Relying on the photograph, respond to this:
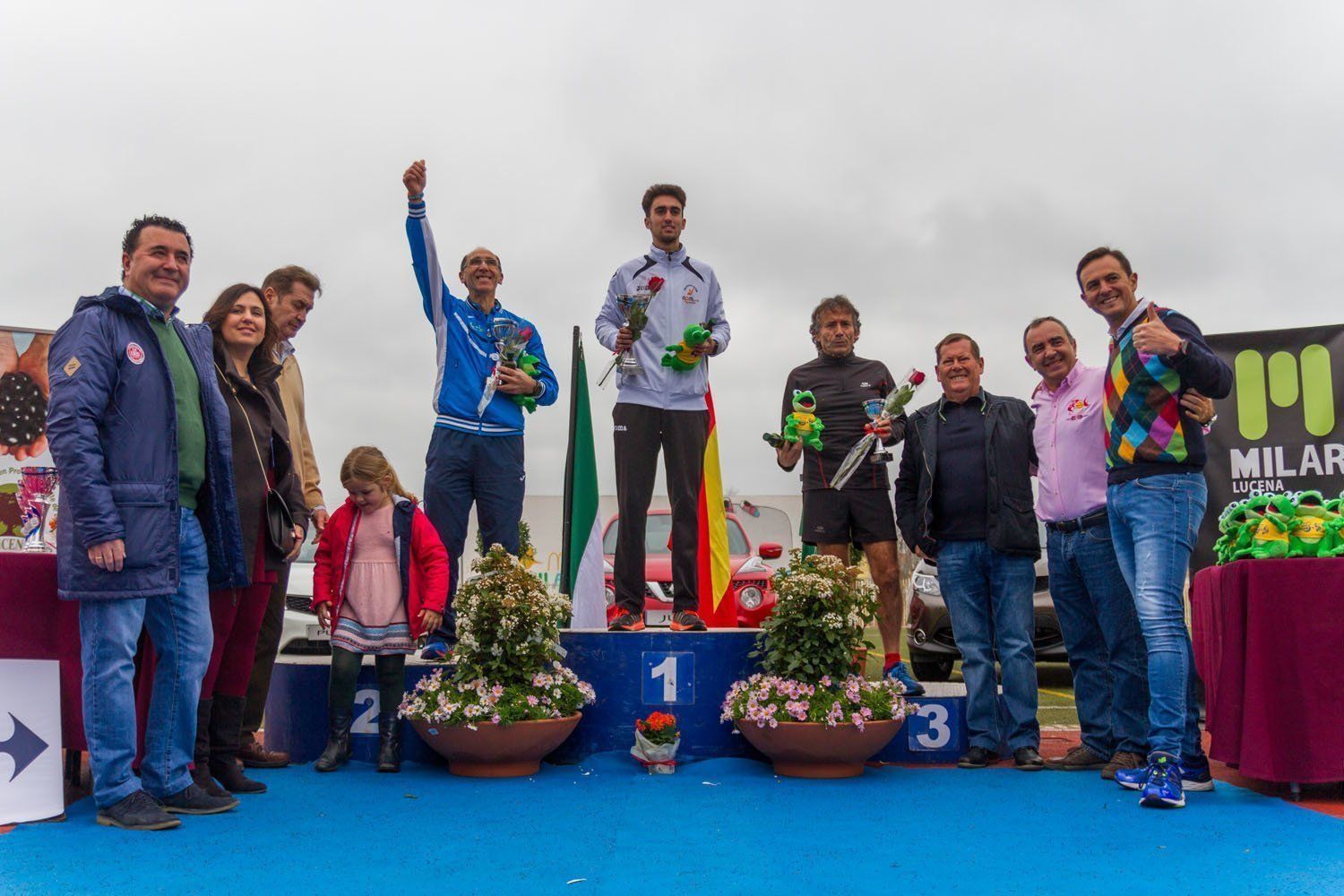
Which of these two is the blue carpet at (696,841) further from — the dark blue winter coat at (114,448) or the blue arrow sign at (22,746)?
the dark blue winter coat at (114,448)

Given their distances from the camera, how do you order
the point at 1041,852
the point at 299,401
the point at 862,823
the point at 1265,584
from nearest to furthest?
the point at 1041,852 < the point at 862,823 < the point at 1265,584 < the point at 299,401

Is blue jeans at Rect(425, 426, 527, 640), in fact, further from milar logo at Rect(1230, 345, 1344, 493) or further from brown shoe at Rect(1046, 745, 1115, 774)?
milar logo at Rect(1230, 345, 1344, 493)

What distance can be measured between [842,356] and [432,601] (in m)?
2.59

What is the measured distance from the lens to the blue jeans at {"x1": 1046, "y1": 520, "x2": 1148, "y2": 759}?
4824mm

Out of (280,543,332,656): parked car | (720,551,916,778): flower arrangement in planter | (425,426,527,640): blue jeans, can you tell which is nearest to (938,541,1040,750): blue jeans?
(720,551,916,778): flower arrangement in planter

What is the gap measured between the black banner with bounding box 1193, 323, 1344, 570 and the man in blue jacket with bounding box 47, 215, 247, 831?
20.3 feet

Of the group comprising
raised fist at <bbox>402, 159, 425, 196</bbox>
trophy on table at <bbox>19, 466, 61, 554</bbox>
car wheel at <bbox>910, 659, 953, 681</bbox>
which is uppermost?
raised fist at <bbox>402, 159, 425, 196</bbox>

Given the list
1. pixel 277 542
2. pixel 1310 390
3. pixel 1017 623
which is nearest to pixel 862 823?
pixel 1017 623

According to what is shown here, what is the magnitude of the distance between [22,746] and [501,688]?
185 centimetres

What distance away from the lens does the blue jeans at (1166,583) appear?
4270 mm

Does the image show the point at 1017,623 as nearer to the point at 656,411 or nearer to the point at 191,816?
the point at 656,411

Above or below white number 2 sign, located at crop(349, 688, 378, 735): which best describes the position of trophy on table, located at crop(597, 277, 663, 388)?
above

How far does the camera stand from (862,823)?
387 centimetres

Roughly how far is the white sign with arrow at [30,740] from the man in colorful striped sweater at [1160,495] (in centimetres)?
405
